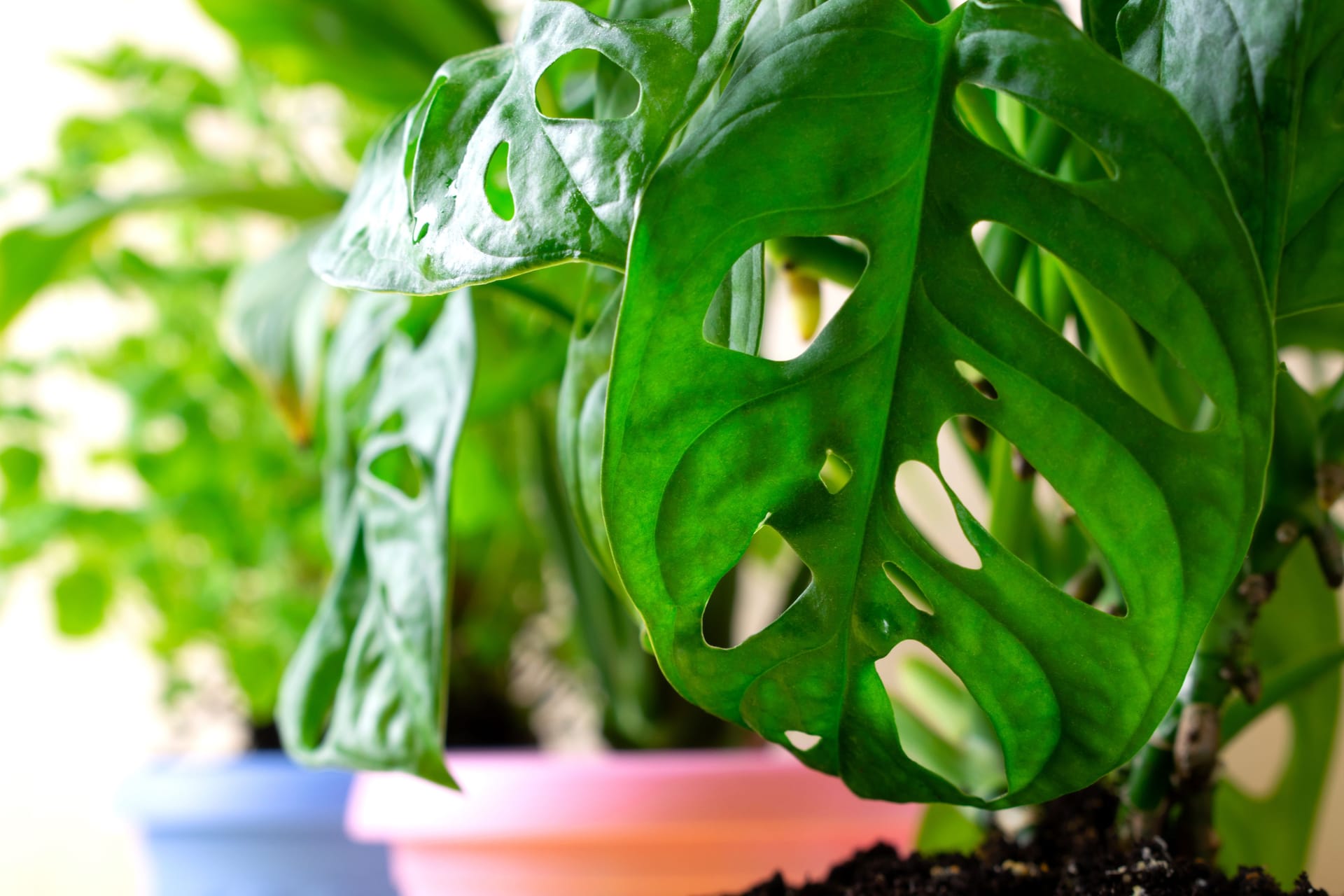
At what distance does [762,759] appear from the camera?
0.59 m

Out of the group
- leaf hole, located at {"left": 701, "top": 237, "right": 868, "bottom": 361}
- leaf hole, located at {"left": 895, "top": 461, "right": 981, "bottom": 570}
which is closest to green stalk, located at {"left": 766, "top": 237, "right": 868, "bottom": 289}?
leaf hole, located at {"left": 701, "top": 237, "right": 868, "bottom": 361}

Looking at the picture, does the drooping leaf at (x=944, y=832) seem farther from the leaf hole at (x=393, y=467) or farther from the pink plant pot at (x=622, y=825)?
the leaf hole at (x=393, y=467)

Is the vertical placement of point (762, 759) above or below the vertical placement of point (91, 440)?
below

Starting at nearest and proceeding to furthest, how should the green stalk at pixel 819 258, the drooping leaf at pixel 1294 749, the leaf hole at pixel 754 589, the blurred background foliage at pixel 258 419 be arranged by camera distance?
the green stalk at pixel 819 258, the drooping leaf at pixel 1294 749, the blurred background foliage at pixel 258 419, the leaf hole at pixel 754 589

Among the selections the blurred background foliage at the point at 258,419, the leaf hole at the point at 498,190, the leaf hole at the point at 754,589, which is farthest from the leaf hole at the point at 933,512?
the leaf hole at the point at 498,190

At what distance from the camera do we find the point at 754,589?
3.40ft

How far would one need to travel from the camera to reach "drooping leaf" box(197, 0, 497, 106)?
2.13ft

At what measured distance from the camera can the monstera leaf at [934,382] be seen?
212mm

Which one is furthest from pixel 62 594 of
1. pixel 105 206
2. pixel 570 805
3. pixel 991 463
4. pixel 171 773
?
pixel 991 463

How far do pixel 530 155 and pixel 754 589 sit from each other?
0.84 m

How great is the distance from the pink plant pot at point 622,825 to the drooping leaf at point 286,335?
19 centimetres

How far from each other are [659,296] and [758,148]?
0.11ft

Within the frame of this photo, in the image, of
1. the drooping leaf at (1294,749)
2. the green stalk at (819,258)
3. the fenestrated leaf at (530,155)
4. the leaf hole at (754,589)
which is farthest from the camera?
the leaf hole at (754,589)

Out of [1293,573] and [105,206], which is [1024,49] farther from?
[105,206]
